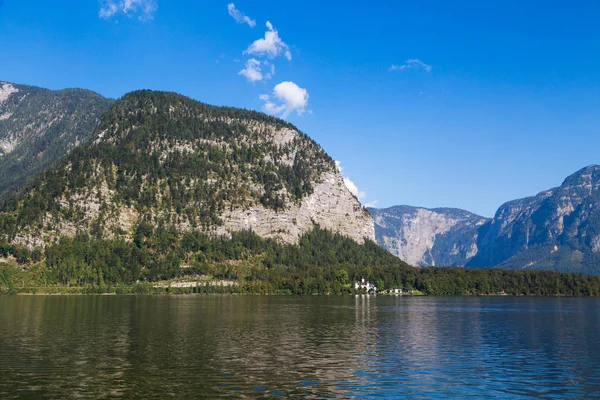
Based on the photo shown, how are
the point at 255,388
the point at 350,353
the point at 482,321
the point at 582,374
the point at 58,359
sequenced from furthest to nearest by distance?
the point at 482,321 < the point at 350,353 < the point at 58,359 < the point at 582,374 < the point at 255,388

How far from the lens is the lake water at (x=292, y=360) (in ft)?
163

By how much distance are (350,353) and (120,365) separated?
27.6 meters

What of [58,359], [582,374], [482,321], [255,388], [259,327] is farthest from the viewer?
[482,321]

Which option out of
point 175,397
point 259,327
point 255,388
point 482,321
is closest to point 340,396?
point 255,388

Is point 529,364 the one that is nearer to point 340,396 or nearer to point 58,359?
point 340,396

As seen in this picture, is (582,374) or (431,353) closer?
(582,374)

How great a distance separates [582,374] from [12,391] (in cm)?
5376

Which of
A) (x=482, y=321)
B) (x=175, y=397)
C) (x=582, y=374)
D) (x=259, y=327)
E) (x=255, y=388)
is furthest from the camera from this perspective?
(x=482, y=321)

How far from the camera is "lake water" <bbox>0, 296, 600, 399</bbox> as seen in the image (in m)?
49.8

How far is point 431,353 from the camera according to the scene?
7300cm

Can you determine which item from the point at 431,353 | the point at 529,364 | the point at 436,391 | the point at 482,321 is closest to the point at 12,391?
the point at 436,391

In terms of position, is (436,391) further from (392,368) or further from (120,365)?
(120,365)

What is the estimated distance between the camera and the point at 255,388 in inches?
1957

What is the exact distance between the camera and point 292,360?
65.2 meters
